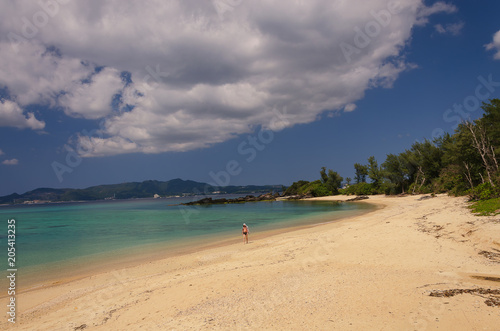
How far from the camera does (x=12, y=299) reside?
10734 mm

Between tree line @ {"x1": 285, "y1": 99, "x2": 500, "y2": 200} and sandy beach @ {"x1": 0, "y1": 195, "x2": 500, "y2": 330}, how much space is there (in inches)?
573

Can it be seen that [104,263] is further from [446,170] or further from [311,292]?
[446,170]

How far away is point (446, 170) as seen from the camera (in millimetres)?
47281

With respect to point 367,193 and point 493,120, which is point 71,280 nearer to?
point 493,120

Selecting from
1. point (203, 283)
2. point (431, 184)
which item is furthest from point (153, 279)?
point (431, 184)

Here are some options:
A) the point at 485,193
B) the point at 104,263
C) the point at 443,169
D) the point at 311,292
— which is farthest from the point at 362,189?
the point at 311,292

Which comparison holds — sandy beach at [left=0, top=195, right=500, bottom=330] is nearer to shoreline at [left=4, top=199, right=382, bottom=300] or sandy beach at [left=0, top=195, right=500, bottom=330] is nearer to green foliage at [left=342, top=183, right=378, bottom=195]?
shoreline at [left=4, top=199, right=382, bottom=300]

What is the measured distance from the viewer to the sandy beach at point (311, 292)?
573 centimetres

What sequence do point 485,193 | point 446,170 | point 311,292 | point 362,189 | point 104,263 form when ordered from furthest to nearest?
point 362,189
point 446,170
point 485,193
point 104,263
point 311,292

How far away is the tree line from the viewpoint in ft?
95.0

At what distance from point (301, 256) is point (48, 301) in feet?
34.3

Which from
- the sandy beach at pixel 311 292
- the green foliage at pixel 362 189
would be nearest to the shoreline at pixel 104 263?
the sandy beach at pixel 311 292

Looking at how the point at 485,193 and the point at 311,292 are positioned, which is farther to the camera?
the point at 485,193

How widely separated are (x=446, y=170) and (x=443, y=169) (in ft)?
5.29
